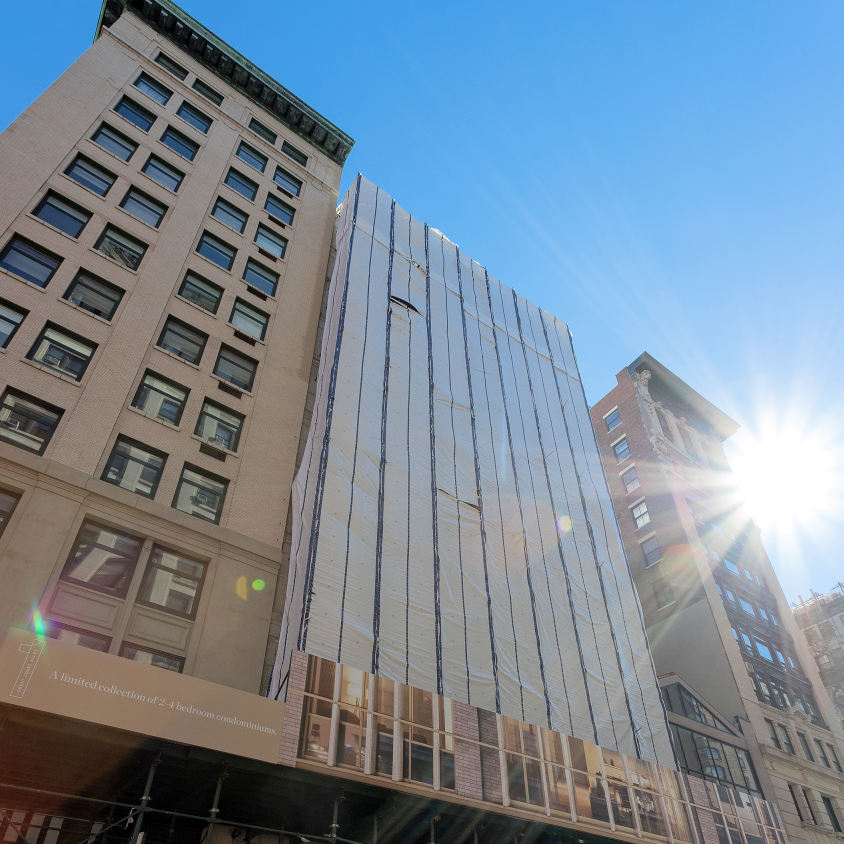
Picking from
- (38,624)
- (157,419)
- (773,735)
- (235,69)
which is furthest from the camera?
(773,735)

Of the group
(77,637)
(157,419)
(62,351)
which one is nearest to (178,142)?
(62,351)

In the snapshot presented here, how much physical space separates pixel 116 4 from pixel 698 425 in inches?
2126

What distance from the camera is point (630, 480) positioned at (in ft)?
169

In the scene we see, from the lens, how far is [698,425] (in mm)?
62094

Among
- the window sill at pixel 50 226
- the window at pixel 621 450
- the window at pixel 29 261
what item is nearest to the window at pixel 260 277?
the window sill at pixel 50 226

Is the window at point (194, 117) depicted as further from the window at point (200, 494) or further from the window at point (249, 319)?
the window at point (200, 494)

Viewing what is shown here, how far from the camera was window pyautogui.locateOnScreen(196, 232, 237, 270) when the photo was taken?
26.6m

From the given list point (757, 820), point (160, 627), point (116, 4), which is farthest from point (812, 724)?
point (116, 4)

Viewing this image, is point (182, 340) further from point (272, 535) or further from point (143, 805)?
point (143, 805)

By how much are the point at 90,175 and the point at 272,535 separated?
15626mm

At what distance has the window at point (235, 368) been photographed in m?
23.5

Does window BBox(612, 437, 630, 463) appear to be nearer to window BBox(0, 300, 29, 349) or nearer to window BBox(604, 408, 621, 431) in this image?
window BBox(604, 408, 621, 431)

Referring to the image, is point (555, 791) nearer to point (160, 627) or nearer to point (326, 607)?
point (326, 607)

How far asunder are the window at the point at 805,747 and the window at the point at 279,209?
132ft
